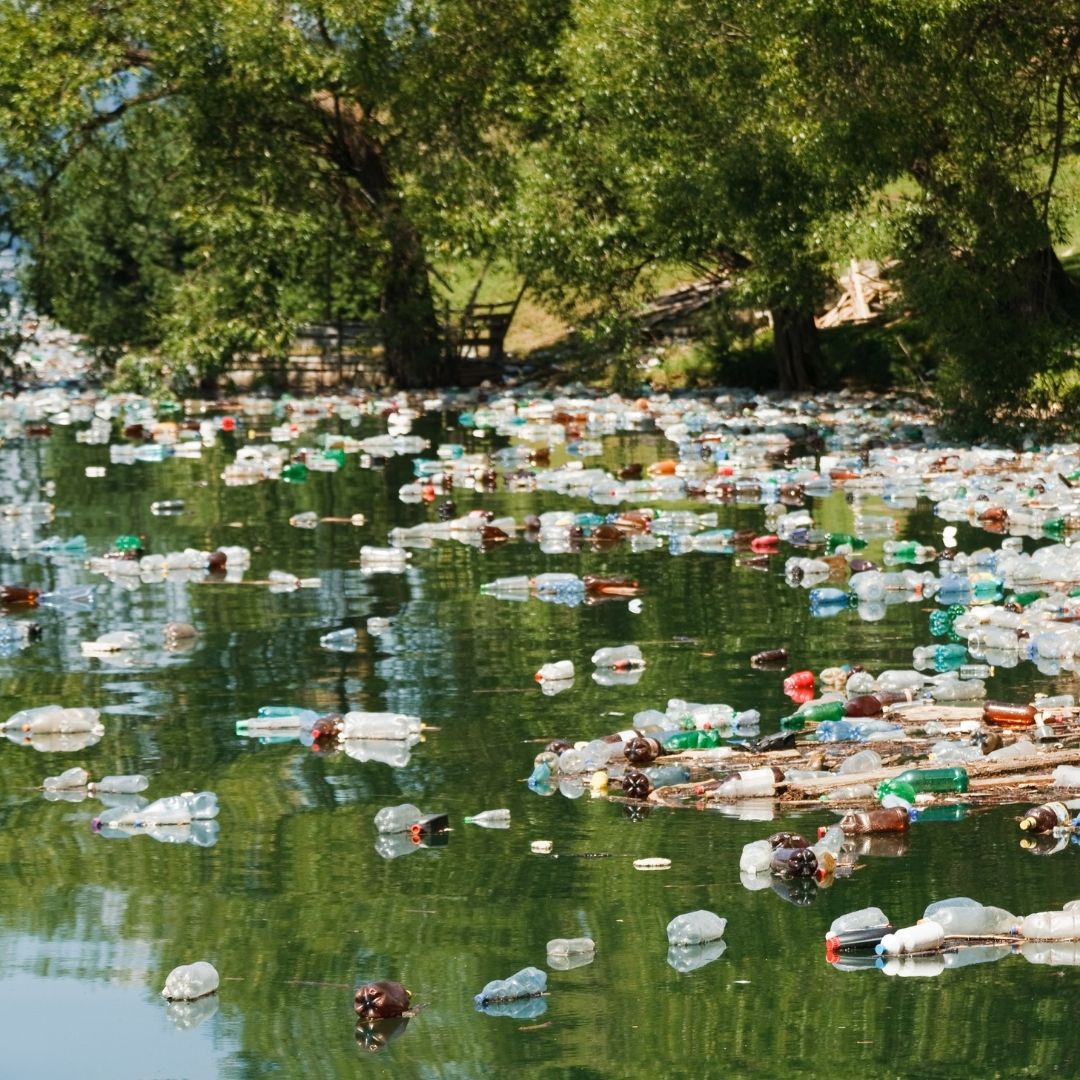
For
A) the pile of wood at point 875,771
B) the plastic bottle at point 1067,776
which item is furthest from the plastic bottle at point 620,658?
the plastic bottle at point 1067,776

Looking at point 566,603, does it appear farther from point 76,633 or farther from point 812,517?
point 812,517

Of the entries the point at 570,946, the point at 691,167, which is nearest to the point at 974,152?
the point at 691,167

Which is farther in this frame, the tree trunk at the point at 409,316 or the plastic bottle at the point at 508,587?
the tree trunk at the point at 409,316

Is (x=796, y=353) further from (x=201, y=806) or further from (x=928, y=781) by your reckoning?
(x=201, y=806)

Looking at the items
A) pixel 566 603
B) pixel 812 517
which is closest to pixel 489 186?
pixel 812 517

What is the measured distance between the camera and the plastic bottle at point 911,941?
5.32m

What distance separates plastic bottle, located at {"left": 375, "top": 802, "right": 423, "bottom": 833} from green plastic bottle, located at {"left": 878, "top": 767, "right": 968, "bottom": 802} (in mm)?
1503

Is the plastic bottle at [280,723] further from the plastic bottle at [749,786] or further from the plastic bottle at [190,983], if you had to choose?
the plastic bottle at [190,983]

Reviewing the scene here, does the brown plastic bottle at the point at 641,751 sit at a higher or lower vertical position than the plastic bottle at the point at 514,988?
higher

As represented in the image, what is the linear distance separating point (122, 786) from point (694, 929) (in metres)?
2.58

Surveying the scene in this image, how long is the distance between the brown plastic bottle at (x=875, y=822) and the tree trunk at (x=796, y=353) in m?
18.0

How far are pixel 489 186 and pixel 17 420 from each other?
254 inches

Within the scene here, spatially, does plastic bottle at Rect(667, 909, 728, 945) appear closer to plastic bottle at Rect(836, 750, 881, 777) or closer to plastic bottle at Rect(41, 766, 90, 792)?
plastic bottle at Rect(836, 750, 881, 777)

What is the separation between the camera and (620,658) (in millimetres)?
9359
